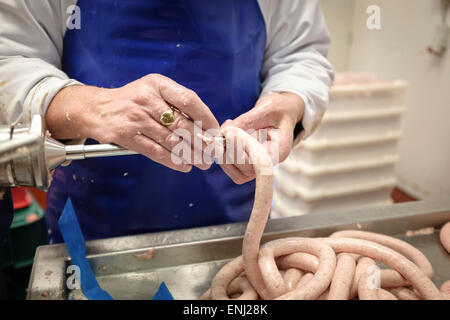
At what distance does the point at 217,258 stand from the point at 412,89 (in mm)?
1006

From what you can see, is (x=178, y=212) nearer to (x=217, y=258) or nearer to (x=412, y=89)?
(x=217, y=258)

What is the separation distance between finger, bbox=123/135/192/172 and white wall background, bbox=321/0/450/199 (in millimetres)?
607

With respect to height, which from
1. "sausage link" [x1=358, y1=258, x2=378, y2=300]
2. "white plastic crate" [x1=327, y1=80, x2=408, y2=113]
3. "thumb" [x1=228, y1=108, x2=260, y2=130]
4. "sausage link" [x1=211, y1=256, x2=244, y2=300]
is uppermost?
"thumb" [x1=228, y1=108, x2=260, y2=130]

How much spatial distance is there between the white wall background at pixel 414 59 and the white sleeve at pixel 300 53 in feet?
0.16

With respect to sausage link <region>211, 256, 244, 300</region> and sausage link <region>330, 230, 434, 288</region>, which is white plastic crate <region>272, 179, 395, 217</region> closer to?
sausage link <region>330, 230, 434, 288</region>

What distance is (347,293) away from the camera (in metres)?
0.83

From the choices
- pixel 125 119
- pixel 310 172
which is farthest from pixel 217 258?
pixel 310 172

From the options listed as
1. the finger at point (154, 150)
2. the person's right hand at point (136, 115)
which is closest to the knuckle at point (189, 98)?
the person's right hand at point (136, 115)

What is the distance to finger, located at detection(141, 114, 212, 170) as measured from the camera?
2.63 ft

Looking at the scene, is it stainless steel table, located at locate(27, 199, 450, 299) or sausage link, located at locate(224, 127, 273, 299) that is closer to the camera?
sausage link, located at locate(224, 127, 273, 299)

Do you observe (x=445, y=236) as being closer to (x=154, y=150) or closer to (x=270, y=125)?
(x=270, y=125)

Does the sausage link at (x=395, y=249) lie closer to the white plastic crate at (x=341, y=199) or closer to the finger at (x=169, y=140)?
the finger at (x=169, y=140)

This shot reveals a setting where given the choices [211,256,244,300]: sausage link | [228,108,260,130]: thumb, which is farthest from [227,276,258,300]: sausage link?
[228,108,260,130]: thumb
